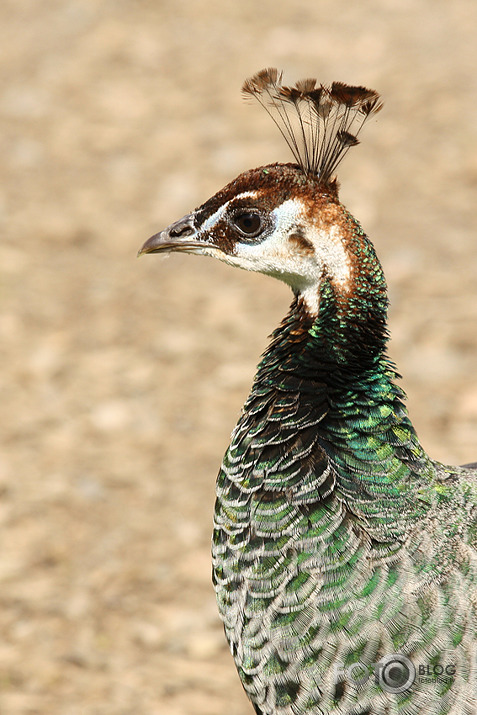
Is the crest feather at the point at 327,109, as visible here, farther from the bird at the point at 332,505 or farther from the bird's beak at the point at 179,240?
the bird's beak at the point at 179,240

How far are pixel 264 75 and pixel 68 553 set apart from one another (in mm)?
2805

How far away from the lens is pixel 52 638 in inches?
165

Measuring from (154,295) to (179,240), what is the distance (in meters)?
3.66

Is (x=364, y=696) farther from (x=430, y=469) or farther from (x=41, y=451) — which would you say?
(x=41, y=451)

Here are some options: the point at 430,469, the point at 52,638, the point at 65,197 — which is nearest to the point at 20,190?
the point at 65,197

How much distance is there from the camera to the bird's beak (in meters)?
2.94

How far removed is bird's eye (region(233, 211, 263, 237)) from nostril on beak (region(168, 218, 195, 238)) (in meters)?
0.20

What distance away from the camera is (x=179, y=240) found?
2967 millimetres

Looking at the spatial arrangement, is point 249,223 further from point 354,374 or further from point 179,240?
point 354,374

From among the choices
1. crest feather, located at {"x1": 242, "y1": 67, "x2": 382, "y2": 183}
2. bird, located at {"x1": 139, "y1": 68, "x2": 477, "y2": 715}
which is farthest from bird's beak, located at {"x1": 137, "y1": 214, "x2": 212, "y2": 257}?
crest feather, located at {"x1": 242, "y1": 67, "x2": 382, "y2": 183}

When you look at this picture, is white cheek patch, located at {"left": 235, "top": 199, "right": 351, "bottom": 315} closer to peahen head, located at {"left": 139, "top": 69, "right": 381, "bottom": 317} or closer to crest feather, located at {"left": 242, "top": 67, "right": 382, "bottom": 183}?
peahen head, located at {"left": 139, "top": 69, "right": 381, "bottom": 317}

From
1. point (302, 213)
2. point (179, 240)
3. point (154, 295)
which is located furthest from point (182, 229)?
point (154, 295)

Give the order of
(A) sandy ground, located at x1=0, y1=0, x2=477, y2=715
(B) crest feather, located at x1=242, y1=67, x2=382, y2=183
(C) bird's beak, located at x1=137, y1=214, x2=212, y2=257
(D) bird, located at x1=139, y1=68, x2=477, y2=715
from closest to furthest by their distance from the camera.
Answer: (D) bird, located at x1=139, y1=68, x2=477, y2=715, (B) crest feather, located at x1=242, y1=67, x2=382, y2=183, (C) bird's beak, located at x1=137, y1=214, x2=212, y2=257, (A) sandy ground, located at x1=0, y1=0, x2=477, y2=715

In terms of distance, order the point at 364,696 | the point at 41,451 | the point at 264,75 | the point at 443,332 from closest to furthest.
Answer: the point at 364,696, the point at 264,75, the point at 41,451, the point at 443,332
